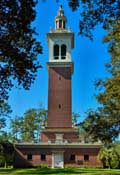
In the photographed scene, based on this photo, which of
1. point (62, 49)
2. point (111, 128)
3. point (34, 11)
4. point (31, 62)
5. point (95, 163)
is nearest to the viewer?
point (34, 11)

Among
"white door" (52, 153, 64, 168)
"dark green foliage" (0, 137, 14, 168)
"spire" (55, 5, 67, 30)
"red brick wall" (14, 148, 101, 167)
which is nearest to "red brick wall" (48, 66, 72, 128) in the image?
"red brick wall" (14, 148, 101, 167)

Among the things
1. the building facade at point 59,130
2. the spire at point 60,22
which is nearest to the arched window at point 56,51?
the building facade at point 59,130

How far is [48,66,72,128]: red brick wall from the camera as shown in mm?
55844

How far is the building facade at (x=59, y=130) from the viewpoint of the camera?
53.1 m

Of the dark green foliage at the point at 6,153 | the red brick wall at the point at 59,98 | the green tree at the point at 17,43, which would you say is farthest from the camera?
the red brick wall at the point at 59,98

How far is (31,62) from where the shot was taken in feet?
45.3

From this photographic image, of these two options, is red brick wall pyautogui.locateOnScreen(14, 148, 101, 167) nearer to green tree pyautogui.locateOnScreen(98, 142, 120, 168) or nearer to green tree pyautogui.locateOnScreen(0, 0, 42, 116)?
green tree pyautogui.locateOnScreen(98, 142, 120, 168)

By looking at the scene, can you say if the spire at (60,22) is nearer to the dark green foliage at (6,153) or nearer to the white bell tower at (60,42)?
the white bell tower at (60,42)

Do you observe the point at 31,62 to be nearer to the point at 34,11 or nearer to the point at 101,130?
the point at 34,11

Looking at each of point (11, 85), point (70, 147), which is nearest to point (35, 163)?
point (70, 147)

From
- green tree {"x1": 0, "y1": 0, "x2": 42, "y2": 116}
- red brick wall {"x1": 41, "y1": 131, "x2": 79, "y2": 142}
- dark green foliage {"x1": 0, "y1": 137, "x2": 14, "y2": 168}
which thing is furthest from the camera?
red brick wall {"x1": 41, "y1": 131, "x2": 79, "y2": 142}

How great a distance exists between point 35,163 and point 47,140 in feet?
11.7

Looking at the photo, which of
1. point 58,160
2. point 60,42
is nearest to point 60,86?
point 60,42

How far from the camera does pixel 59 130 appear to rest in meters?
54.7
